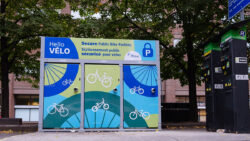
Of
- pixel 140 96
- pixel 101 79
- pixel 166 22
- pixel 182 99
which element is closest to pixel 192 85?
pixel 166 22

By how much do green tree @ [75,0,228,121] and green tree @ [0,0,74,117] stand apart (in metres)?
1.86

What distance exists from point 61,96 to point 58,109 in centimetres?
37

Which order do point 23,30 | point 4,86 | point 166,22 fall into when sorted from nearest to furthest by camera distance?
1. point 23,30
2. point 166,22
3. point 4,86

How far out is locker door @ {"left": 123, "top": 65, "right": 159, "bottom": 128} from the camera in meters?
9.09

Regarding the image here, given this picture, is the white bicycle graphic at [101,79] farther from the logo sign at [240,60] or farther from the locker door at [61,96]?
the logo sign at [240,60]

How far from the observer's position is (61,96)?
877 cm

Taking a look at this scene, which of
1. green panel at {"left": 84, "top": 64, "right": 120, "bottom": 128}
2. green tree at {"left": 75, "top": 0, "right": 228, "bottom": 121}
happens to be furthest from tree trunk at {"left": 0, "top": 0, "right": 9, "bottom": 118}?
green panel at {"left": 84, "top": 64, "right": 120, "bottom": 128}

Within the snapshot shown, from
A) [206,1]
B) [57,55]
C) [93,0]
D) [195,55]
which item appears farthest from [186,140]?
[93,0]

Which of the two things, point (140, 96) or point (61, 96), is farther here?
point (140, 96)

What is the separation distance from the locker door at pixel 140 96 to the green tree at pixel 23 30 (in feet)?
23.1

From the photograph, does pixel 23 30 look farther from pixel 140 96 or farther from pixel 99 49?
pixel 140 96

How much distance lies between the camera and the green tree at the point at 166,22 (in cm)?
1455

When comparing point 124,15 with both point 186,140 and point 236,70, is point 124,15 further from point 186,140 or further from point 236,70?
point 186,140

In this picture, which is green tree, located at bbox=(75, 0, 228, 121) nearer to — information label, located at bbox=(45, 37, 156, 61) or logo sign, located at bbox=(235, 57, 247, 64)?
information label, located at bbox=(45, 37, 156, 61)
